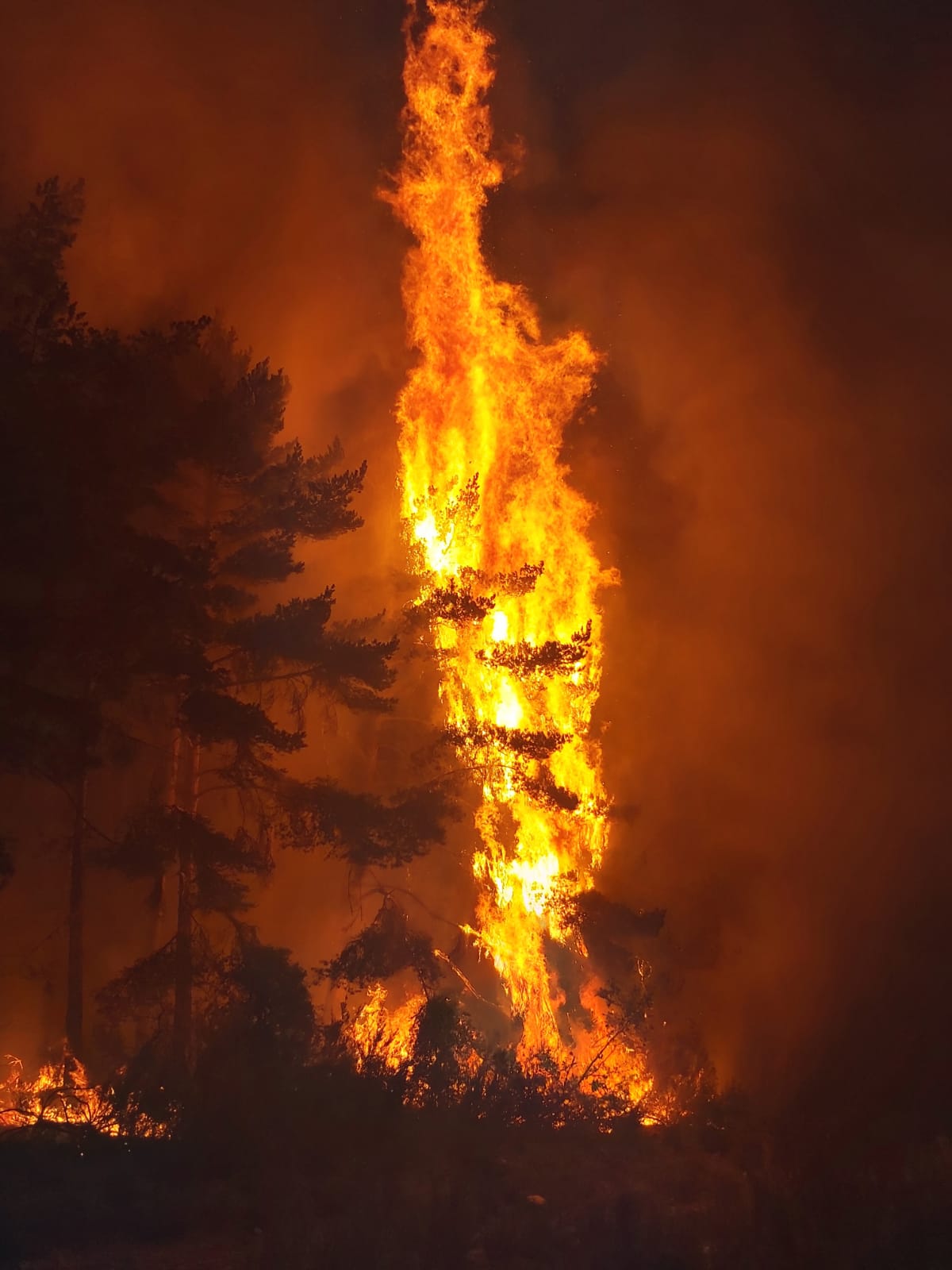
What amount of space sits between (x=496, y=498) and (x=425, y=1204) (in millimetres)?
14406

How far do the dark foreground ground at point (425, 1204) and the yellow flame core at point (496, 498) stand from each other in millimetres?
9462

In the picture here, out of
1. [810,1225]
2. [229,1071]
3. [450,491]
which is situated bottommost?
[810,1225]

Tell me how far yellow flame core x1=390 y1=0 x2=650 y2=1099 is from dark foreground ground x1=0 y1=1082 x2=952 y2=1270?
946cm

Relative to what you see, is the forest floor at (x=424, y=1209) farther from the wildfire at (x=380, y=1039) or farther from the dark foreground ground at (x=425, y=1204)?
the wildfire at (x=380, y=1039)

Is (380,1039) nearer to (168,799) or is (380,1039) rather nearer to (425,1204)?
(425,1204)

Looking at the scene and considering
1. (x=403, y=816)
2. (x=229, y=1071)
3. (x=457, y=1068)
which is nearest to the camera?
(x=229, y=1071)

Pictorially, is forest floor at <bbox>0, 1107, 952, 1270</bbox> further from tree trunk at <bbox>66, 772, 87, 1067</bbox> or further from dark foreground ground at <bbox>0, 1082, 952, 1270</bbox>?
tree trunk at <bbox>66, 772, 87, 1067</bbox>

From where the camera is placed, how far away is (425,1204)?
800 centimetres

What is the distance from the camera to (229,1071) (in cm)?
942

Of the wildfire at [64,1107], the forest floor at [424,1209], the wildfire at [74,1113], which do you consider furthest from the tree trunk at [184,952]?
the forest floor at [424,1209]

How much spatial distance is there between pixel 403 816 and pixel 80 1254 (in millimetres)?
8361

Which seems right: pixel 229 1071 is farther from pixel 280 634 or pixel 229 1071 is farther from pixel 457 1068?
pixel 280 634

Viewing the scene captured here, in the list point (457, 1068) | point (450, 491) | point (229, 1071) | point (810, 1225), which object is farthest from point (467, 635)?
point (810, 1225)

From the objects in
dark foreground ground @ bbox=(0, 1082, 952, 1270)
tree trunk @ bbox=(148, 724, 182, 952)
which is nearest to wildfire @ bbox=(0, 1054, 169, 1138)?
dark foreground ground @ bbox=(0, 1082, 952, 1270)
